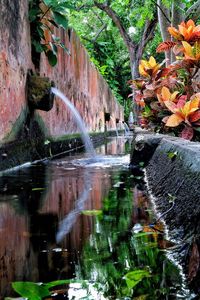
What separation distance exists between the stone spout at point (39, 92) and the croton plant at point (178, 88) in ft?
3.00

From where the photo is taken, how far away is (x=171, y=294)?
0.86 metres

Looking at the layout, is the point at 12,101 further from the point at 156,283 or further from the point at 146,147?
the point at 156,283

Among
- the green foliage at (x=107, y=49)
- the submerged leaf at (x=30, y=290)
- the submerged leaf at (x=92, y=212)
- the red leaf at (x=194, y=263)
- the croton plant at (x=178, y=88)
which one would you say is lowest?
the submerged leaf at (x=30, y=290)

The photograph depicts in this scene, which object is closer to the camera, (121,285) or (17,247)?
(121,285)

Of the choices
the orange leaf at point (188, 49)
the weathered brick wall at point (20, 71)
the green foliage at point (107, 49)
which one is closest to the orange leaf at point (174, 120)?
the orange leaf at point (188, 49)

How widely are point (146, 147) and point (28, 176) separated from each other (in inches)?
37.3

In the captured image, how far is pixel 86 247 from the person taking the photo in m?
1.21

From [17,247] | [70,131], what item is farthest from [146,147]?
[70,131]

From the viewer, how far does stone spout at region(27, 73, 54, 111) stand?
4.37 metres

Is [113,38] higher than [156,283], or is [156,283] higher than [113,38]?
[113,38]

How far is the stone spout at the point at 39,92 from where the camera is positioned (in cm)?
437

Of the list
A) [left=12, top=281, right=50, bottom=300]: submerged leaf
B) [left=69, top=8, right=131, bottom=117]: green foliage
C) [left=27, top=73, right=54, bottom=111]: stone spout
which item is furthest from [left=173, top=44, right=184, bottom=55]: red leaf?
[left=69, top=8, right=131, bottom=117]: green foliage

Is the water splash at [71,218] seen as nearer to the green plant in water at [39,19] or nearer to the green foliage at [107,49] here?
the green plant in water at [39,19]

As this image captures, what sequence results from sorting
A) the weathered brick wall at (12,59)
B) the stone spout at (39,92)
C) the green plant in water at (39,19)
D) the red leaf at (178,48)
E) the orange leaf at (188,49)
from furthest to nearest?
the green plant in water at (39,19), the stone spout at (39,92), the weathered brick wall at (12,59), the red leaf at (178,48), the orange leaf at (188,49)
